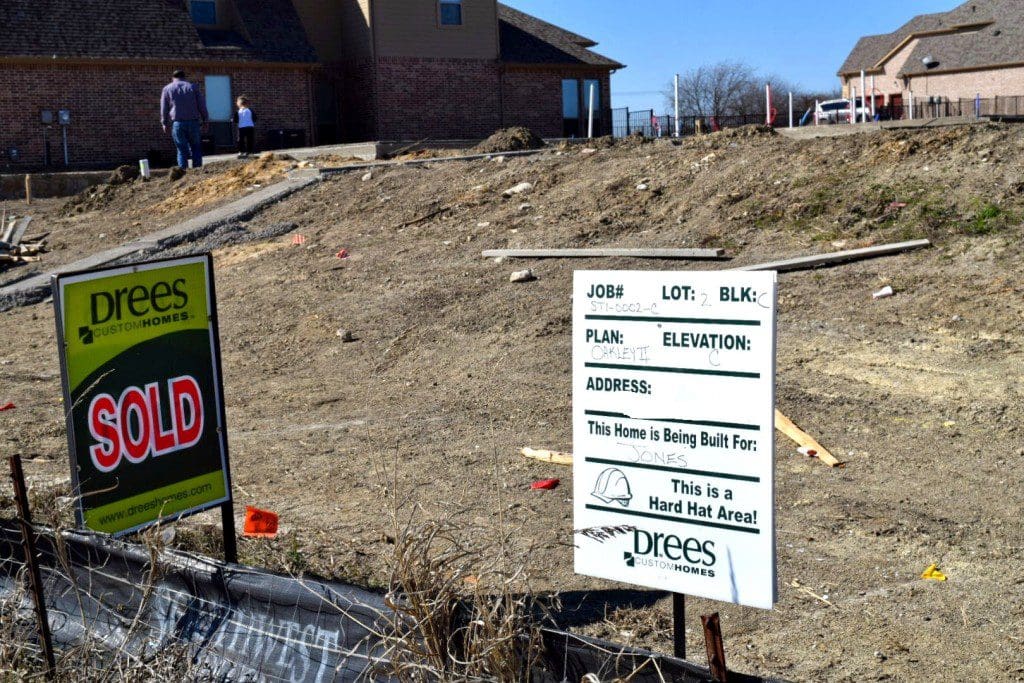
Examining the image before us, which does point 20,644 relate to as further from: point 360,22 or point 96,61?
point 360,22

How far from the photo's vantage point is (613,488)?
411cm

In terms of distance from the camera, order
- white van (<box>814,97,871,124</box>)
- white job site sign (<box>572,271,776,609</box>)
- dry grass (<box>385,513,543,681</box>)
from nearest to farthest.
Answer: dry grass (<box>385,513,543,681</box>), white job site sign (<box>572,271,776,609</box>), white van (<box>814,97,871,124</box>)

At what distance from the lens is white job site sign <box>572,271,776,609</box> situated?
3.72 meters

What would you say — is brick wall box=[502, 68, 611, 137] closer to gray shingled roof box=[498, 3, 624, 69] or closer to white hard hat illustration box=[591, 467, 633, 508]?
gray shingled roof box=[498, 3, 624, 69]

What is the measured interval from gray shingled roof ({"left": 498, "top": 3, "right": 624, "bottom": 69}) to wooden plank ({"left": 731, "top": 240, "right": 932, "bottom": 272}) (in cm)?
3021

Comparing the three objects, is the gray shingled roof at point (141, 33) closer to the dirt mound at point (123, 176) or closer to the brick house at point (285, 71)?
the brick house at point (285, 71)

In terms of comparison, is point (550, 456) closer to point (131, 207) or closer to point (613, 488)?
point (613, 488)

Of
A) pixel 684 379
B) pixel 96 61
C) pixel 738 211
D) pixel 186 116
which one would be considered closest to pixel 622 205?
pixel 738 211

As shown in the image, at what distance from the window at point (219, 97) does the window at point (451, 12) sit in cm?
764

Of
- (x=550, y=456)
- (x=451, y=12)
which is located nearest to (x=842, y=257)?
(x=550, y=456)

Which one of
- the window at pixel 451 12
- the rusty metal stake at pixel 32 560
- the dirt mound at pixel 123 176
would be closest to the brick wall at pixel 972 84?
the window at pixel 451 12

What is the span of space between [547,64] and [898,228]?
1208 inches

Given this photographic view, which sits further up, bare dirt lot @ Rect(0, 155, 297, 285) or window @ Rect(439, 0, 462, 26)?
window @ Rect(439, 0, 462, 26)

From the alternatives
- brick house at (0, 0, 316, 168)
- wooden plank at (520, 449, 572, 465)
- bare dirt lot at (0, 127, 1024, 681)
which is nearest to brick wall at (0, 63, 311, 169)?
brick house at (0, 0, 316, 168)
